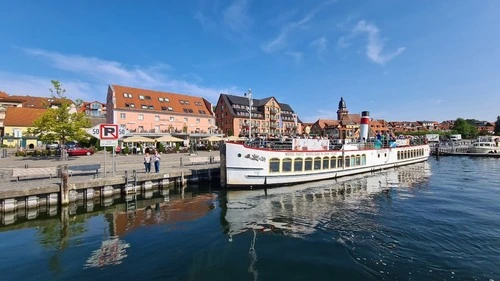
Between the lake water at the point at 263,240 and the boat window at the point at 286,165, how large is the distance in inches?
162

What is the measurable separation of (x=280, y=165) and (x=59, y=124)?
90.5 ft

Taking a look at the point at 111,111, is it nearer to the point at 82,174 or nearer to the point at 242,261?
the point at 82,174

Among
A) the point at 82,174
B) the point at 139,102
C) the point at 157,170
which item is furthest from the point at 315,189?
the point at 139,102

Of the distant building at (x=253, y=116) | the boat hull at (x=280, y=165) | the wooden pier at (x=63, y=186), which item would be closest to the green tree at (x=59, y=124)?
the wooden pier at (x=63, y=186)

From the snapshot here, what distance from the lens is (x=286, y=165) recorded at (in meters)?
23.3

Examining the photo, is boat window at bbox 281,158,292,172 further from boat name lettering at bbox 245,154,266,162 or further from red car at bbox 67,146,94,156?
red car at bbox 67,146,94,156

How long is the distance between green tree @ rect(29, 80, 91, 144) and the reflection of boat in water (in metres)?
24.1

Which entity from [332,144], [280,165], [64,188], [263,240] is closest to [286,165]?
[280,165]

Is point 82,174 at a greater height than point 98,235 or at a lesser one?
greater

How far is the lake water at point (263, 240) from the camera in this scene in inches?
351

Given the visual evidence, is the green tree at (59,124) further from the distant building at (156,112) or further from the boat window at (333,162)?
the boat window at (333,162)

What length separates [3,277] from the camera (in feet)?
28.4

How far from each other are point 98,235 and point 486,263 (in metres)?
14.9

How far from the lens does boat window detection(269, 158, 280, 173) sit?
22411 mm
